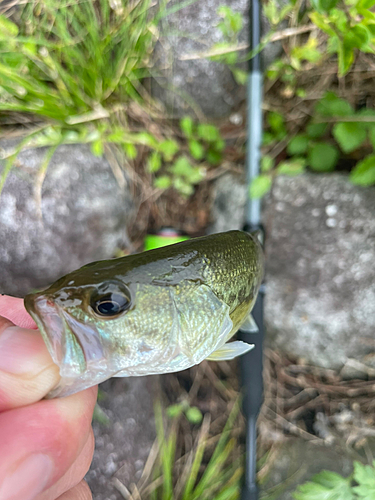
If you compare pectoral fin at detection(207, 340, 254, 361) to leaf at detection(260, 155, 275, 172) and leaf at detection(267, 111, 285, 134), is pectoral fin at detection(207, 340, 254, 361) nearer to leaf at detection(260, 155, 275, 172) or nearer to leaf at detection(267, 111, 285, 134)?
leaf at detection(260, 155, 275, 172)

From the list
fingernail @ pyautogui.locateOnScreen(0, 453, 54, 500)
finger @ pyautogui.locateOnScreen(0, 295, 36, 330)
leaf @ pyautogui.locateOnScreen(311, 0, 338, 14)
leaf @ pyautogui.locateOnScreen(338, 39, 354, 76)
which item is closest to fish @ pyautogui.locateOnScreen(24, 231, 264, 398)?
fingernail @ pyautogui.locateOnScreen(0, 453, 54, 500)

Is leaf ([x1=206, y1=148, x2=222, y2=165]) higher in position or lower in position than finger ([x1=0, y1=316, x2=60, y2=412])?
higher

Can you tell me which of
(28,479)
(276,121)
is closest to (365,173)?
(276,121)

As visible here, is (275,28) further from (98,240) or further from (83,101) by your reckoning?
(98,240)

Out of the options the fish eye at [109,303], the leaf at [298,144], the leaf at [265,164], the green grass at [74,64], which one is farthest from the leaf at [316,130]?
the fish eye at [109,303]

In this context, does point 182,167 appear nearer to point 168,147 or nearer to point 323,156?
point 168,147

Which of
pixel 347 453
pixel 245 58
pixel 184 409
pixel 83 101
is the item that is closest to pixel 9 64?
pixel 83 101
